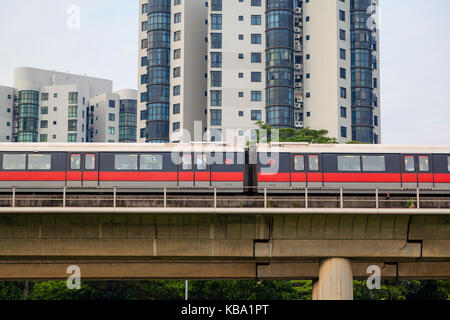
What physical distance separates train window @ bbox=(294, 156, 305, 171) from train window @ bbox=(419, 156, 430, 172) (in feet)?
23.4

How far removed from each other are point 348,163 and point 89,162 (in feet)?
51.0

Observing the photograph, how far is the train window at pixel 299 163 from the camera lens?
114 ft

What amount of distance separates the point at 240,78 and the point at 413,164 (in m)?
69.0

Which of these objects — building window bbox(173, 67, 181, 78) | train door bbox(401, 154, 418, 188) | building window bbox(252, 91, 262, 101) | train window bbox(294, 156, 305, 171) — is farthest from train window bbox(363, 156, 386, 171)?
building window bbox(173, 67, 181, 78)

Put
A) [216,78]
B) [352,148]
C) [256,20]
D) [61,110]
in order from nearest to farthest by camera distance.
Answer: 1. [352,148]
2. [216,78]
3. [256,20]
4. [61,110]

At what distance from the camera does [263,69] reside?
339ft

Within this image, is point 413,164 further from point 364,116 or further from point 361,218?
point 364,116

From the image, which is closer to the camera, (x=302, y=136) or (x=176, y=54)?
(x=302, y=136)

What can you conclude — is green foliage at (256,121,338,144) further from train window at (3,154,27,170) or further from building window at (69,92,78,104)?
building window at (69,92,78,104)

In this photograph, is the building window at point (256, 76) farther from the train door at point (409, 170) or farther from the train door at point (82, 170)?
the train door at point (82, 170)

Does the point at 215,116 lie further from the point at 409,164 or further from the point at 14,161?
the point at 14,161

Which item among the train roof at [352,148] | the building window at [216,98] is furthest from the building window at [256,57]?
the train roof at [352,148]

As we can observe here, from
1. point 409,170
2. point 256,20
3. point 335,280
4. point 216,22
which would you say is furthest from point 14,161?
point 256,20
